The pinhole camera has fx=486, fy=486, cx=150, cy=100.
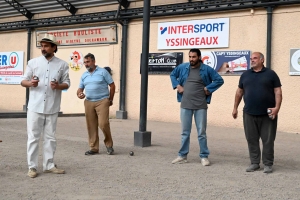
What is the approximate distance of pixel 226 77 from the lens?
46.4ft

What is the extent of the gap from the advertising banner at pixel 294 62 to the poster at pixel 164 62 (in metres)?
3.55

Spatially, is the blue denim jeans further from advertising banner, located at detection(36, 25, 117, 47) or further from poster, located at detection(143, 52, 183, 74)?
advertising banner, located at detection(36, 25, 117, 47)

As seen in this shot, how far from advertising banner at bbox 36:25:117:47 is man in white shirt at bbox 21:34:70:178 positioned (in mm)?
10207

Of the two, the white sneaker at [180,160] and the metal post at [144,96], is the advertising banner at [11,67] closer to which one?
the metal post at [144,96]

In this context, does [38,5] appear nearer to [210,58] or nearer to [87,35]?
[87,35]

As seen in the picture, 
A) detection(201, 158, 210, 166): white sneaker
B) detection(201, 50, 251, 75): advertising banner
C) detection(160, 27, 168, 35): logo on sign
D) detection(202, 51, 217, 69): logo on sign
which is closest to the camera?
detection(201, 158, 210, 166): white sneaker

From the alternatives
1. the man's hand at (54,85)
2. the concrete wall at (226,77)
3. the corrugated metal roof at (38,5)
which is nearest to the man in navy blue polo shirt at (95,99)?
the man's hand at (54,85)

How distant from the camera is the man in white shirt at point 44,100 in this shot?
262 inches

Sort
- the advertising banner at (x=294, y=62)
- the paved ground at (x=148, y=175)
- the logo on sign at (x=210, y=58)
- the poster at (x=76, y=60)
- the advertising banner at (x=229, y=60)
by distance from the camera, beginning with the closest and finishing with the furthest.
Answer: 1. the paved ground at (x=148, y=175)
2. the advertising banner at (x=294, y=62)
3. the advertising banner at (x=229, y=60)
4. the logo on sign at (x=210, y=58)
5. the poster at (x=76, y=60)

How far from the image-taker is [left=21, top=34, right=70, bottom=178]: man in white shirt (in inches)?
262

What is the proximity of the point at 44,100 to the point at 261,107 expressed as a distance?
314cm

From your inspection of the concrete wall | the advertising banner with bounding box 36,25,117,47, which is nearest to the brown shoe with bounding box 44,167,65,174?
the concrete wall

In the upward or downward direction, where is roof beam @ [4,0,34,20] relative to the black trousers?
upward

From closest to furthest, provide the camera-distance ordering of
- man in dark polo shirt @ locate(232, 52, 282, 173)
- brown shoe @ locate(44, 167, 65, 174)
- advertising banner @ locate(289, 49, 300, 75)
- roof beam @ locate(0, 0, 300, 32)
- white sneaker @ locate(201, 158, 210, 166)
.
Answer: brown shoe @ locate(44, 167, 65, 174)
man in dark polo shirt @ locate(232, 52, 282, 173)
white sneaker @ locate(201, 158, 210, 166)
advertising banner @ locate(289, 49, 300, 75)
roof beam @ locate(0, 0, 300, 32)
